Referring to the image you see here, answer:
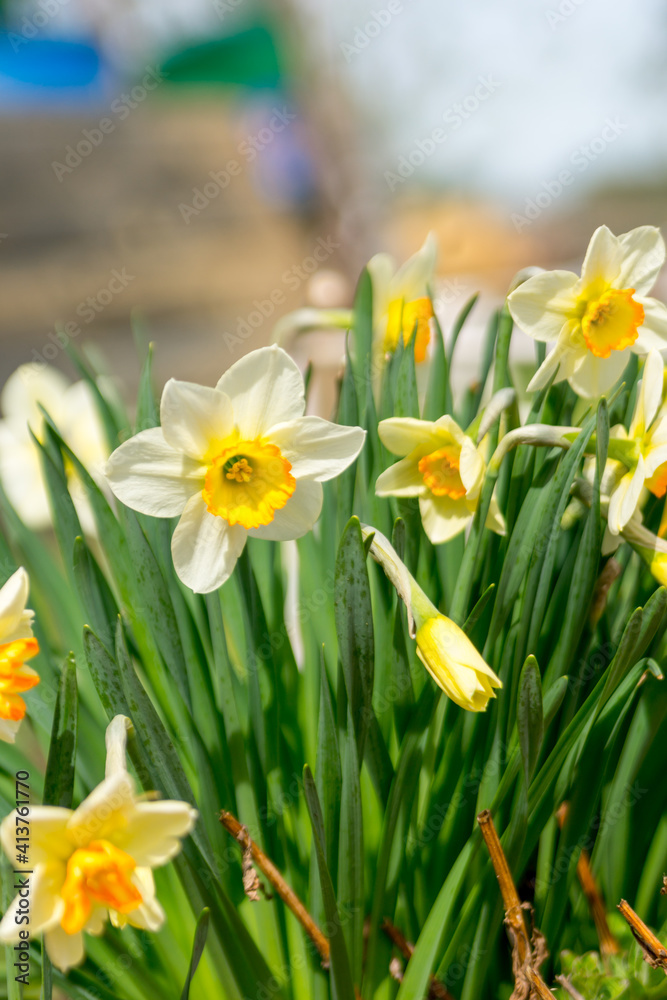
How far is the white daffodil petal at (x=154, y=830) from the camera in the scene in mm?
305

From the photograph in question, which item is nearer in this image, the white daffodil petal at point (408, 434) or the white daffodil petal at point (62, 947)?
the white daffodil petal at point (62, 947)

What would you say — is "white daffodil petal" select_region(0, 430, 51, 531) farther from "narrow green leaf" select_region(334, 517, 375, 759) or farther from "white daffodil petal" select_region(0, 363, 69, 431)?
"narrow green leaf" select_region(334, 517, 375, 759)

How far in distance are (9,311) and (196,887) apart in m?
5.26

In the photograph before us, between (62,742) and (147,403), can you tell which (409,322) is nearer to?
(147,403)

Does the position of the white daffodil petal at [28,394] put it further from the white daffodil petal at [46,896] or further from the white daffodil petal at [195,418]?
the white daffodil petal at [46,896]

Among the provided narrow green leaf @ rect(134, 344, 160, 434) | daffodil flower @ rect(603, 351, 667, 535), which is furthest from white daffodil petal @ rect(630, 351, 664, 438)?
narrow green leaf @ rect(134, 344, 160, 434)

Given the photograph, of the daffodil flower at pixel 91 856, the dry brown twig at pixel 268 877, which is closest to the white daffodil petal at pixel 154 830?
the daffodil flower at pixel 91 856

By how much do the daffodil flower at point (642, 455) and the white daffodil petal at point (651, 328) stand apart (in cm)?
5

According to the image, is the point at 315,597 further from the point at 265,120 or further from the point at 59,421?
the point at 265,120

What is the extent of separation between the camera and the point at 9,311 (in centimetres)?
504

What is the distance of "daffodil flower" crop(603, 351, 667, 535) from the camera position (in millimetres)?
433

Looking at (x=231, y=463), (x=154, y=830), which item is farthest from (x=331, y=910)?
(x=231, y=463)

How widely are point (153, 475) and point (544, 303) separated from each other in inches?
10.9

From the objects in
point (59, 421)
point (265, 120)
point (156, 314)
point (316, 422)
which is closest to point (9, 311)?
point (156, 314)
